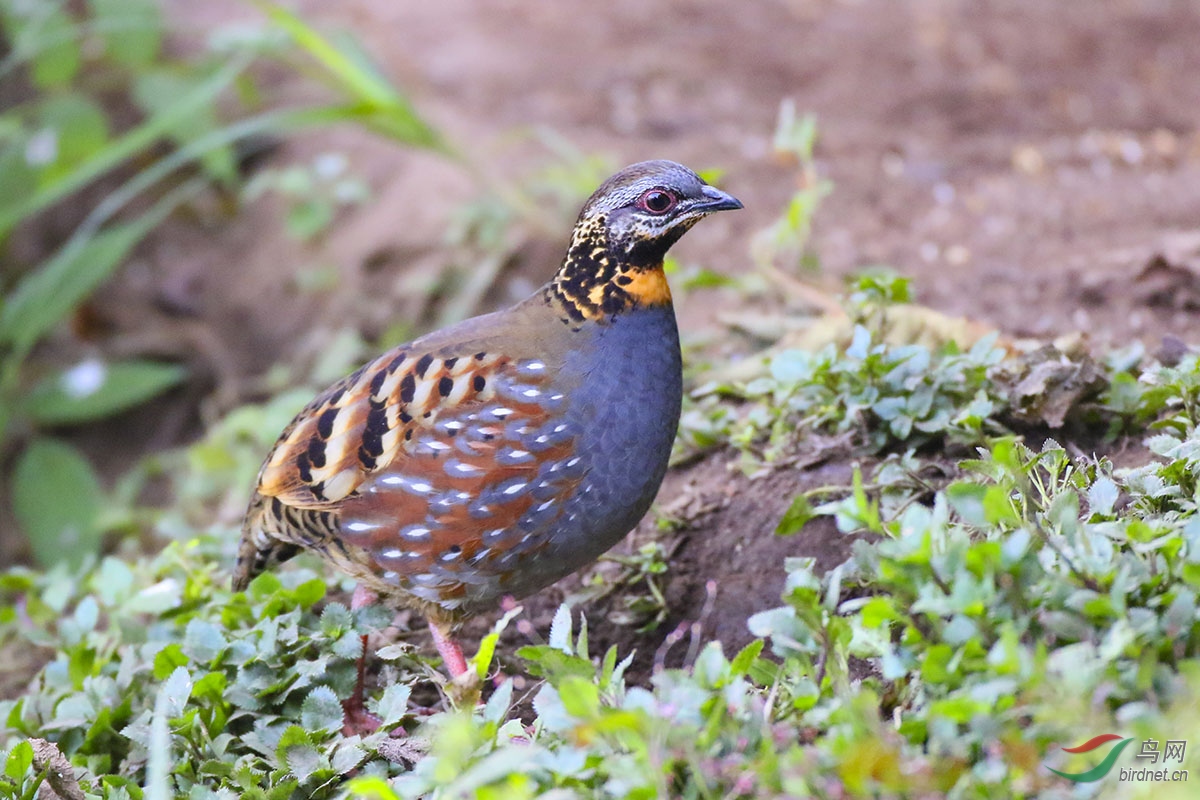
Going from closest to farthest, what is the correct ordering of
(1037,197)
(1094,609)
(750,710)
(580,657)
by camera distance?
(1094,609) < (750,710) < (580,657) < (1037,197)

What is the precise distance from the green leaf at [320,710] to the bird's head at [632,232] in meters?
1.17

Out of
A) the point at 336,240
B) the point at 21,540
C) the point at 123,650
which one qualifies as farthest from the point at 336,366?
the point at 123,650

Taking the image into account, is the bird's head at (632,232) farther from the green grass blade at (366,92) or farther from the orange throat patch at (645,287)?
the green grass blade at (366,92)

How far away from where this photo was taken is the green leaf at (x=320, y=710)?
9.67 feet

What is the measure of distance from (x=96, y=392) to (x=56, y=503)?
81cm

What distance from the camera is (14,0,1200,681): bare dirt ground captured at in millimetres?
5395

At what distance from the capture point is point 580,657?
258 cm

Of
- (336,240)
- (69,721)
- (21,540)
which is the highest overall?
(336,240)

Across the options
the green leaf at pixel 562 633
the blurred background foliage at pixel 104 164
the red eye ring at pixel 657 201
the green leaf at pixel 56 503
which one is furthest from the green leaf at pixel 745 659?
the green leaf at pixel 56 503

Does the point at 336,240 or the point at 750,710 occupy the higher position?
the point at 336,240

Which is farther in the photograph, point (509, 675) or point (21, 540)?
point (21, 540)

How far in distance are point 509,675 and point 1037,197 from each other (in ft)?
12.6

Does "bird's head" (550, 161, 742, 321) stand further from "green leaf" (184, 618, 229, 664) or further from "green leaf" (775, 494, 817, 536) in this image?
"green leaf" (184, 618, 229, 664)

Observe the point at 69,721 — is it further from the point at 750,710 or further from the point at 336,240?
the point at 336,240
